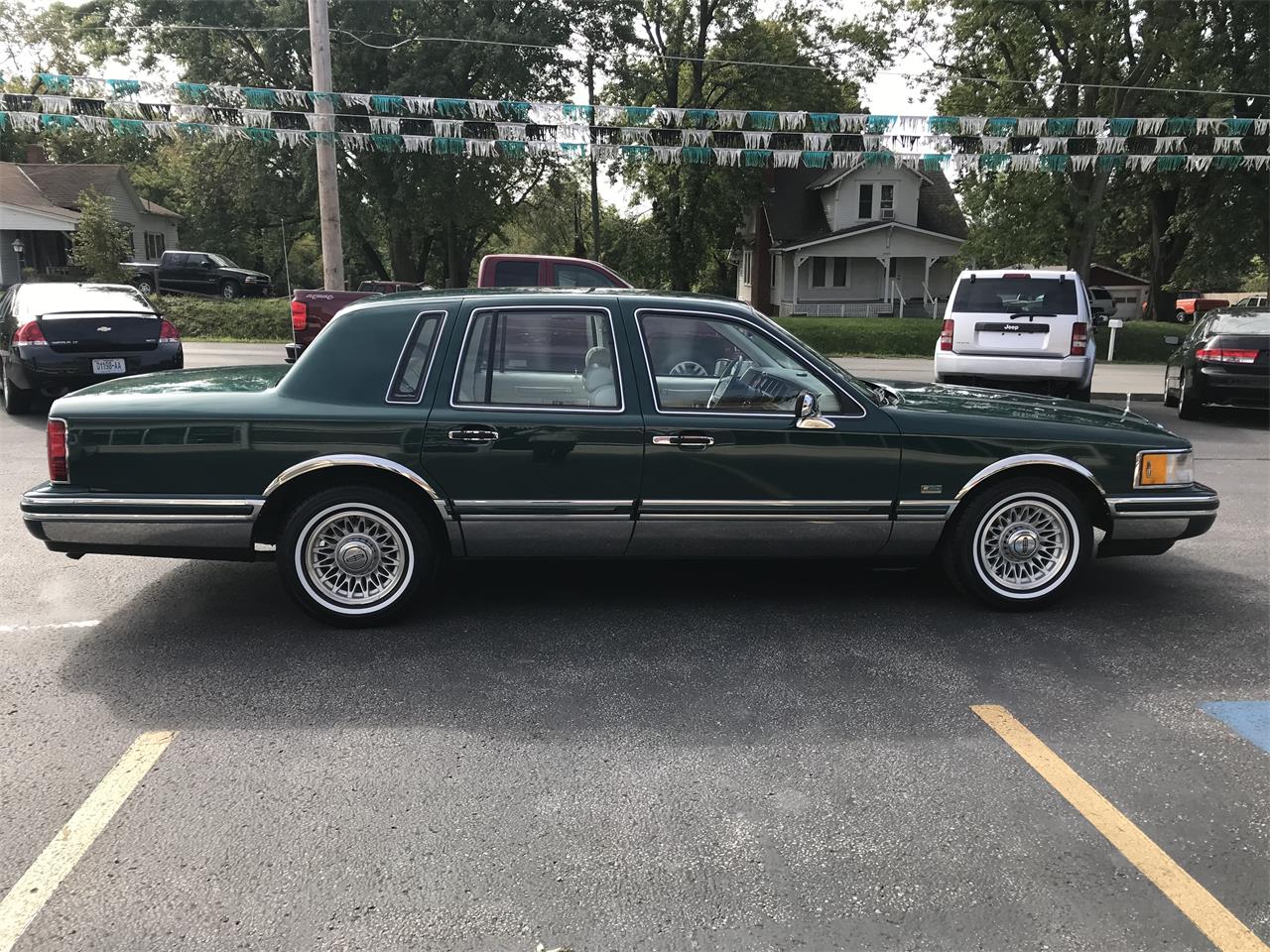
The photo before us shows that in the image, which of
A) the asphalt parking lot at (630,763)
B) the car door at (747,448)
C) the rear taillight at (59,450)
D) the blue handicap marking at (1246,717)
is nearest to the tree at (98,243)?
the rear taillight at (59,450)

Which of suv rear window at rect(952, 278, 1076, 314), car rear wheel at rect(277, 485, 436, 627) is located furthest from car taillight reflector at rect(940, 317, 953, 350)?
car rear wheel at rect(277, 485, 436, 627)

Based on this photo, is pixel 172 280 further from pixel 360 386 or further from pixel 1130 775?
pixel 1130 775

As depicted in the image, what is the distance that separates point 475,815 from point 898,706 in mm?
1791

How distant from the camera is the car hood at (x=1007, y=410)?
4.84 m

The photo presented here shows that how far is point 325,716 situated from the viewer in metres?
3.72

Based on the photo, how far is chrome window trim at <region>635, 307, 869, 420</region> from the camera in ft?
15.1

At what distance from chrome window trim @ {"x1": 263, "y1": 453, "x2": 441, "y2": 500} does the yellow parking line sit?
2734 millimetres

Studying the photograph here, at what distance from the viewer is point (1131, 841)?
295 cm

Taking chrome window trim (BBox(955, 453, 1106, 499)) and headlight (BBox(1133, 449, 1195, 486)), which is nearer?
chrome window trim (BBox(955, 453, 1106, 499))

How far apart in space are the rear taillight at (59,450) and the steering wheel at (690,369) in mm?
2899

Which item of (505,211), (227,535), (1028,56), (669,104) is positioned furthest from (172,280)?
(227,535)

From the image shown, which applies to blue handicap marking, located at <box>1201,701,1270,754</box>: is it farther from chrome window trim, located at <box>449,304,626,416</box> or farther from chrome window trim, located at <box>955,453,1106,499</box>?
chrome window trim, located at <box>449,304,626,416</box>

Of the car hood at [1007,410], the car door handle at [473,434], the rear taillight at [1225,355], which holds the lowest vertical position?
the car door handle at [473,434]

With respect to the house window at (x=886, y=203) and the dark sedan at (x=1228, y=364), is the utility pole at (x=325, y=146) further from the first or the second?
the house window at (x=886, y=203)
